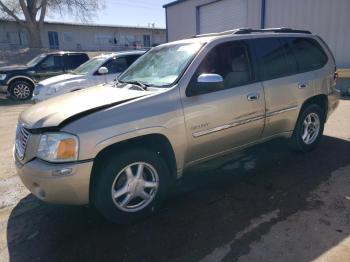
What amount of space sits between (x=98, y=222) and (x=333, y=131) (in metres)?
4.98

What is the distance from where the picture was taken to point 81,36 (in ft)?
137

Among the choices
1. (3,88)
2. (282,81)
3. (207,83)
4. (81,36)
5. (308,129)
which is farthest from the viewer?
(81,36)

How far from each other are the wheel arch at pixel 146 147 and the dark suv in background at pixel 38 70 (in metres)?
9.96

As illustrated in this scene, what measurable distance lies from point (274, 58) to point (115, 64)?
19.0 ft

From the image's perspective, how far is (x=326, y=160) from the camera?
15.5 feet

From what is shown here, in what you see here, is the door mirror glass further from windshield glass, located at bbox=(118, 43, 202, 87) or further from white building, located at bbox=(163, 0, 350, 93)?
windshield glass, located at bbox=(118, 43, 202, 87)

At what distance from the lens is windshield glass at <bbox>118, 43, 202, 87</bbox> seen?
11.8 feet

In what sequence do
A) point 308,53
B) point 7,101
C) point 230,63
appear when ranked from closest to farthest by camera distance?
point 230,63
point 308,53
point 7,101

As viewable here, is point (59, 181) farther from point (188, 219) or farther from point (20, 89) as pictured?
point (20, 89)

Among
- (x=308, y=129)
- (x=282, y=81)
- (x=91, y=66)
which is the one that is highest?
(x=91, y=66)

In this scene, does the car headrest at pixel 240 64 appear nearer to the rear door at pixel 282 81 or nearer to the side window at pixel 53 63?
the rear door at pixel 282 81

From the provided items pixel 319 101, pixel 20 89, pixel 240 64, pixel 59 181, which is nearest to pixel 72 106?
pixel 59 181

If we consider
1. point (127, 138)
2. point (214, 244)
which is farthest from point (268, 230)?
point (127, 138)

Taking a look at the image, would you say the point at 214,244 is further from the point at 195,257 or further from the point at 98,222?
the point at 98,222
